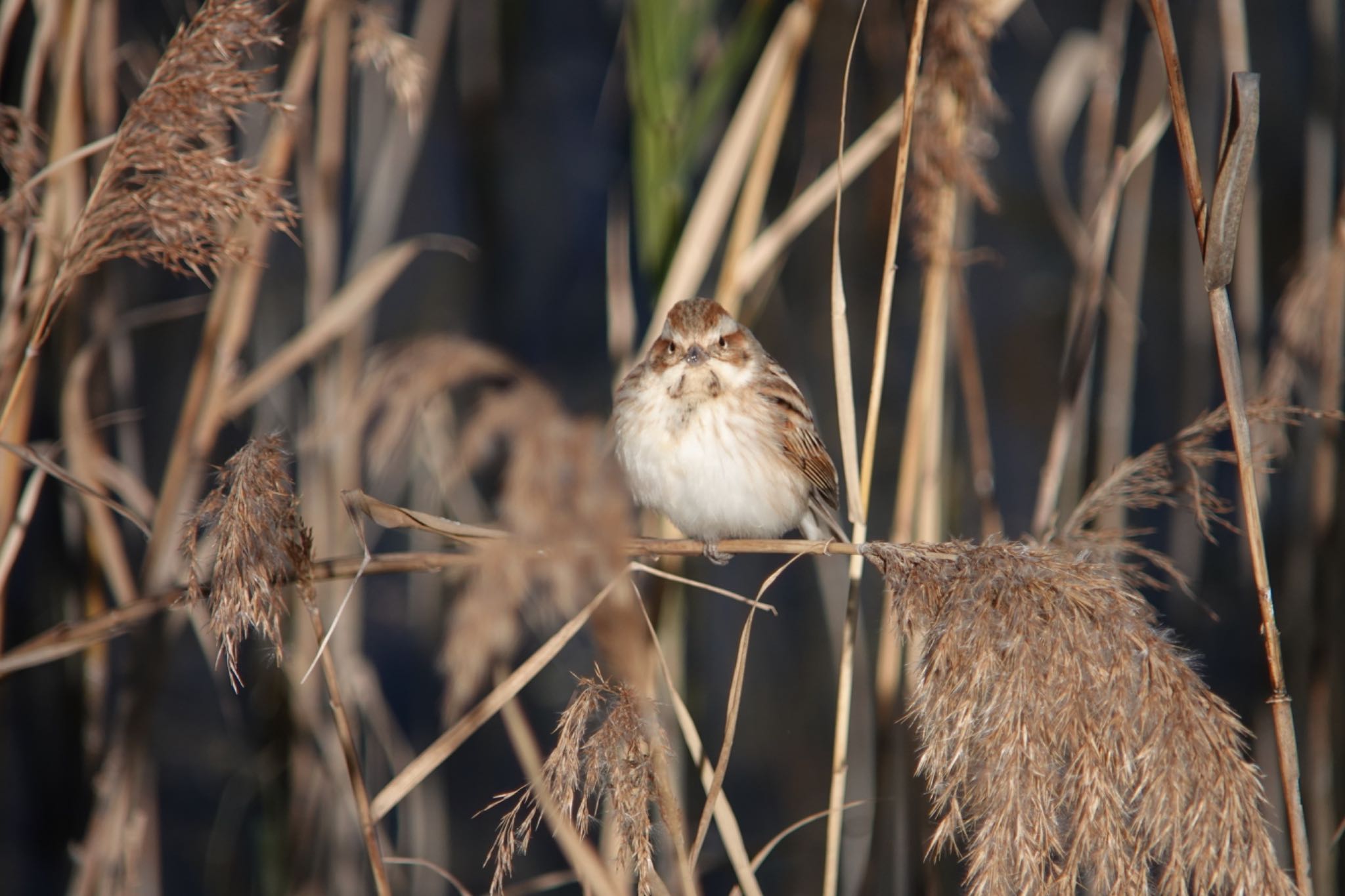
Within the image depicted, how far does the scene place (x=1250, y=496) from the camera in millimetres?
1386

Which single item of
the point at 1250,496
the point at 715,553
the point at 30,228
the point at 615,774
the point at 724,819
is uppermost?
the point at 30,228

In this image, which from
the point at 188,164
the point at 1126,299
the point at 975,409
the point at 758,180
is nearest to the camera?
the point at 188,164

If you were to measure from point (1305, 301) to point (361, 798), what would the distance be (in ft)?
7.99

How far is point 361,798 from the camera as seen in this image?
1543 mm

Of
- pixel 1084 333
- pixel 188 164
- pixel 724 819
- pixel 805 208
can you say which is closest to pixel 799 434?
pixel 805 208

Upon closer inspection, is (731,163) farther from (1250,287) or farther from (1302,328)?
(1250,287)

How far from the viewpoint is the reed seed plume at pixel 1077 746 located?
1.31 meters

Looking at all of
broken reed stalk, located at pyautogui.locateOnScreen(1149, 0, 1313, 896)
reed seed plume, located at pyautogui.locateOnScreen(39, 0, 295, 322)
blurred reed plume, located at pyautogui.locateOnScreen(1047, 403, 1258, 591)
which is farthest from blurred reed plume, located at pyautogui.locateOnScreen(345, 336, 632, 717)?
blurred reed plume, located at pyautogui.locateOnScreen(1047, 403, 1258, 591)

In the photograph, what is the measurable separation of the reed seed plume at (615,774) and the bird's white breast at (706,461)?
3.57 feet

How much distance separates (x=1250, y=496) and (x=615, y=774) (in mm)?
948

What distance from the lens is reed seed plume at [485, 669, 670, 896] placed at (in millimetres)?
1420

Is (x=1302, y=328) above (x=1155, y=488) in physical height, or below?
above

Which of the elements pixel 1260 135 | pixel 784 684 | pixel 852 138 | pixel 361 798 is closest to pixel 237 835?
pixel 361 798

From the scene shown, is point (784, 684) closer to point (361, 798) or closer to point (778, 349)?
point (778, 349)
